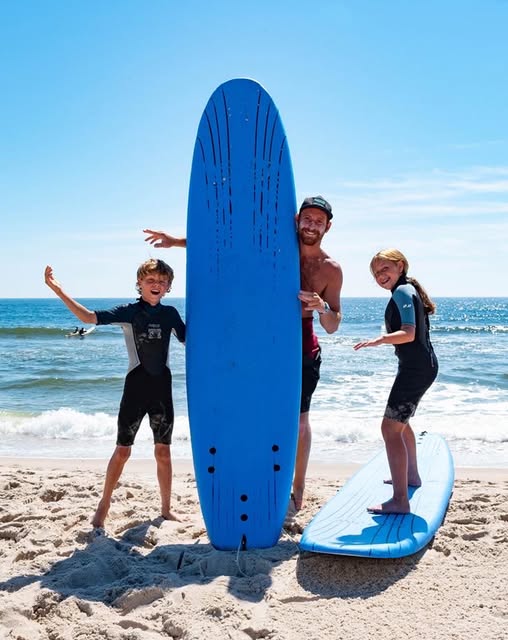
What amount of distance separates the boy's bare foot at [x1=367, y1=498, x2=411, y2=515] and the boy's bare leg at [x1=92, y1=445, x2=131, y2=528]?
1438mm

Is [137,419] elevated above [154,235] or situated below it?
below

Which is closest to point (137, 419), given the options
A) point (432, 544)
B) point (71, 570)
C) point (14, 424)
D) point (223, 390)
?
point (223, 390)

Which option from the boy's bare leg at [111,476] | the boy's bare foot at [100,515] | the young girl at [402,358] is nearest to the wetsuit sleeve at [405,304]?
the young girl at [402,358]

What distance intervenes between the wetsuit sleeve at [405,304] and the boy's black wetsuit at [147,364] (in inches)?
47.9

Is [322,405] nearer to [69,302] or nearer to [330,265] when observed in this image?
[330,265]

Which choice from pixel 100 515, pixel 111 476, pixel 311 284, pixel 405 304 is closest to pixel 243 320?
pixel 311 284

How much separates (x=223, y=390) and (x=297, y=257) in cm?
85

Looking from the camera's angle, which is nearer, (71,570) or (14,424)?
(71,570)

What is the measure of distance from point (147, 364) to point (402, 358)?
1448 millimetres

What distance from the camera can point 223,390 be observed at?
333cm

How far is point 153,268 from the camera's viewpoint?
11.2 feet

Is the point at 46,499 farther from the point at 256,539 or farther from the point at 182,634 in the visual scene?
the point at 182,634

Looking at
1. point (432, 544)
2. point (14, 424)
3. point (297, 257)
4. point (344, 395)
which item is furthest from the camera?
point (344, 395)

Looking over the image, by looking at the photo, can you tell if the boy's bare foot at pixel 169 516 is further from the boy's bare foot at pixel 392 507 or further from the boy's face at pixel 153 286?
the boy's face at pixel 153 286
